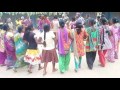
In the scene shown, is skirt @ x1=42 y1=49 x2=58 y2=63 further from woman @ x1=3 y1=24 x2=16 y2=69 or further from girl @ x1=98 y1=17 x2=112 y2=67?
girl @ x1=98 y1=17 x2=112 y2=67

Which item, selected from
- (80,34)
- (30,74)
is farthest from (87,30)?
(30,74)

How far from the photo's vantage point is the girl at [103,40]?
26.4 ft

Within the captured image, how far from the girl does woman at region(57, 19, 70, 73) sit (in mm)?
1128

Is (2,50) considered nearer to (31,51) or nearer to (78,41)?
(31,51)

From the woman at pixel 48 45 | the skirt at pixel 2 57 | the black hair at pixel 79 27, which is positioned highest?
the black hair at pixel 79 27

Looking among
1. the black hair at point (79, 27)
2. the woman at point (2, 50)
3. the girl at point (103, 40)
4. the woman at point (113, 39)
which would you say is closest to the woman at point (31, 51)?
the woman at point (2, 50)

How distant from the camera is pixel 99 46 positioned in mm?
8062

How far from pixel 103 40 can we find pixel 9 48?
9.16 feet

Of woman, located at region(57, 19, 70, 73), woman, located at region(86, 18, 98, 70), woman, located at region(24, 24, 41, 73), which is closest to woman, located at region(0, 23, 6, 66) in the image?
woman, located at region(24, 24, 41, 73)

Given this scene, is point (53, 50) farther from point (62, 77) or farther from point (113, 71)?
point (113, 71)

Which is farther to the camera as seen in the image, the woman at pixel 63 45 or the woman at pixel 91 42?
the woman at pixel 91 42

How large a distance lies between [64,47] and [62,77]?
0.82 m

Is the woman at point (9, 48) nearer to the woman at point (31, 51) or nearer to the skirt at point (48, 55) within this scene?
the woman at point (31, 51)

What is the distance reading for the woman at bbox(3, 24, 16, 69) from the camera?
7.86 m
